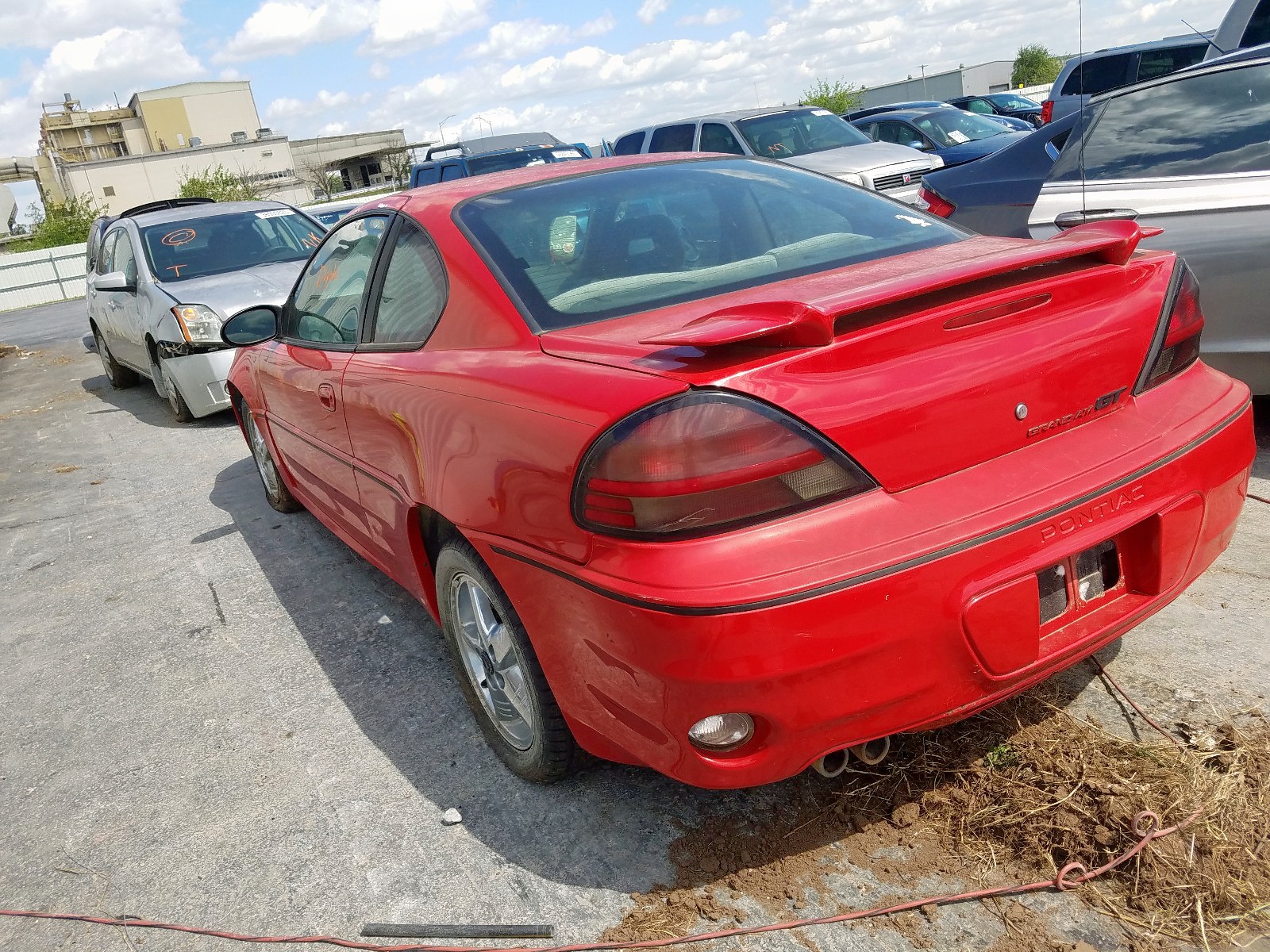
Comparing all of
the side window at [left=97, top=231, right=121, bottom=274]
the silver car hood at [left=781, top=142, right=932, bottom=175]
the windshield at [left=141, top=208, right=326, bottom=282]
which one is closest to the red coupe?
the windshield at [left=141, top=208, right=326, bottom=282]

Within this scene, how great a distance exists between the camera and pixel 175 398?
868cm

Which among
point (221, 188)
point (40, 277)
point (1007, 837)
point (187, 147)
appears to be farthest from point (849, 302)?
point (187, 147)

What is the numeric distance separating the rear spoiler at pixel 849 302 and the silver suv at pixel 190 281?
6267 mm

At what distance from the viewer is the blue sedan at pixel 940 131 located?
50.1ft

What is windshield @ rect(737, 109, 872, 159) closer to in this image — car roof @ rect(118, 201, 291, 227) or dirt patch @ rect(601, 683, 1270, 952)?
car roof @ rect(118, 201, 291, 227)

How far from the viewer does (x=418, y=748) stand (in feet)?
10.2

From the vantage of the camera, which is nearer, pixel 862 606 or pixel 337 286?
pixel 862 606

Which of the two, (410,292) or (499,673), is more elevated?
(410,292)

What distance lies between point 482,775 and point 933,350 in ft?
5.61

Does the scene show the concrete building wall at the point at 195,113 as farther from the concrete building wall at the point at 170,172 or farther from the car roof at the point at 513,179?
the car roof at the point at 513,179

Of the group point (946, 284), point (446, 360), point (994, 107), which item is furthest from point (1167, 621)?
point (994, 107)

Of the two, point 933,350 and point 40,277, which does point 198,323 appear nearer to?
point 933,350

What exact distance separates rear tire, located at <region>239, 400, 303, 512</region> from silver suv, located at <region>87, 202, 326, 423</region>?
2.16 meters

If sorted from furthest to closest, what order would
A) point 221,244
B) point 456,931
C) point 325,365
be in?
A: 1. point 221,244
2. point 325,365
3. point 456,931
